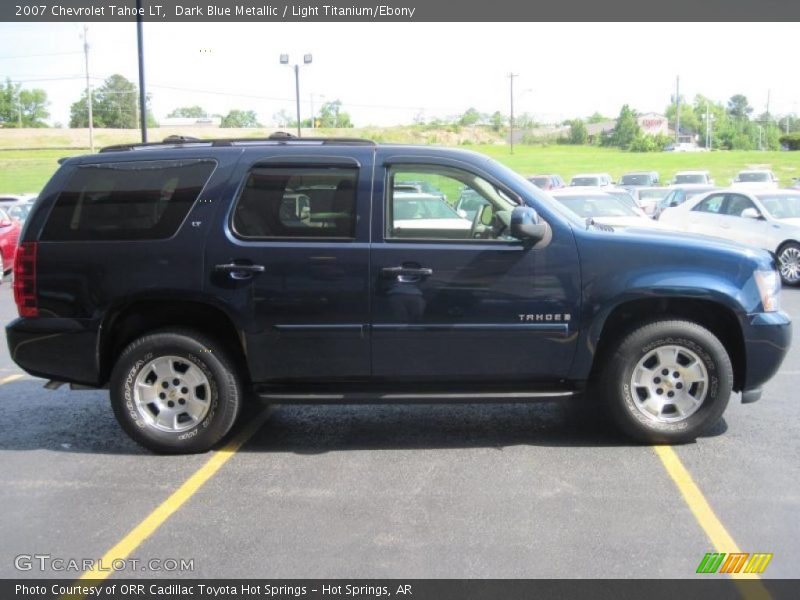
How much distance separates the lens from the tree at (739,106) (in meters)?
180

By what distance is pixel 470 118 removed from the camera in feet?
290

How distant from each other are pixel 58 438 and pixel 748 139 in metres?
138

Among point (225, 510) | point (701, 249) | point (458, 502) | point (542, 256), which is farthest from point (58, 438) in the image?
point (701, 249)

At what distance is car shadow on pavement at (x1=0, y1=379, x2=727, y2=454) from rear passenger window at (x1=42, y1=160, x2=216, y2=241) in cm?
146

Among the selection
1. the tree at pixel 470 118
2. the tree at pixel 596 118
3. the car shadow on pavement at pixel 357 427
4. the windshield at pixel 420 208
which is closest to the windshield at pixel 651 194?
the car shadow on pavement at pixel 357 427

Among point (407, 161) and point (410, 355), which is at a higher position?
point (407, 161)

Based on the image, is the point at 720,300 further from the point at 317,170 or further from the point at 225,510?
the point at 225,510

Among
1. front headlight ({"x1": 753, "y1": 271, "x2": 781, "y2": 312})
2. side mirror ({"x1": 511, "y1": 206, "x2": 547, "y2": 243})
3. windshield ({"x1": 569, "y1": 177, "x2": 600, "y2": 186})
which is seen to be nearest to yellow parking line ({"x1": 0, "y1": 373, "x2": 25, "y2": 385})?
side mirror ({"x1": 511, "y1": 206, "x2": 547, "y2": 243})

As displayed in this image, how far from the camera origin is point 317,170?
5219 mm

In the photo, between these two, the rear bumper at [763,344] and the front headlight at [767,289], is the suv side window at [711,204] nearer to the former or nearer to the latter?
the front headlight at [767,289]

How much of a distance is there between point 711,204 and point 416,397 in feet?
41.3

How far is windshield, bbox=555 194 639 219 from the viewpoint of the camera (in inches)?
550

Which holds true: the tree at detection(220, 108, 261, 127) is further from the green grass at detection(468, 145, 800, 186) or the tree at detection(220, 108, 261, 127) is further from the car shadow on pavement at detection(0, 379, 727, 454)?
the car shadow on pavement at detection(0, 379, 727, 454)

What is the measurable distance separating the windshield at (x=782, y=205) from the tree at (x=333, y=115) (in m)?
72.1
